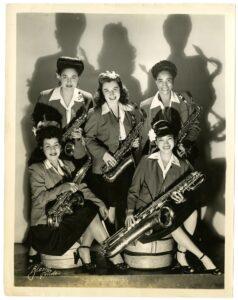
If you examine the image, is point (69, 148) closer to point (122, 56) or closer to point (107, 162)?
point (107, 162)

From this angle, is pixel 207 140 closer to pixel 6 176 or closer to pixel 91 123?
pixel 91 123

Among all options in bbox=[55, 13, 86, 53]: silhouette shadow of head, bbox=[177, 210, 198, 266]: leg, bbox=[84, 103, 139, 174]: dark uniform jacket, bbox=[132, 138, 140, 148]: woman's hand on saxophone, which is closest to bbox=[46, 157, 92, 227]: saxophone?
bbox=[84, 103, 139, 174]: dark uniform jacket

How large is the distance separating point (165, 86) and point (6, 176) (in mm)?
567

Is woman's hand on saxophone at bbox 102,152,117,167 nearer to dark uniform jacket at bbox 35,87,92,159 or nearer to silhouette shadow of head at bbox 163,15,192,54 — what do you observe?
dark uniform jacket at bbox 35,87,92,159

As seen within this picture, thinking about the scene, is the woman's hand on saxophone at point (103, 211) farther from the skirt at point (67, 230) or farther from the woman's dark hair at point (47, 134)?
the woman's dark hair at point (47, 134)

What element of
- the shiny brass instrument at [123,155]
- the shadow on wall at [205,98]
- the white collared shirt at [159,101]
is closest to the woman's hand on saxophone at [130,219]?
the shiny brass instrument at [123,155]

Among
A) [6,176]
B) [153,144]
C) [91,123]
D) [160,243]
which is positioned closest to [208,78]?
[153,144]

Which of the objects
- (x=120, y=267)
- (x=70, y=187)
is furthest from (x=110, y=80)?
(x=120, y=267)

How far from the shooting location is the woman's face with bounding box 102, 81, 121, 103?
1431mm

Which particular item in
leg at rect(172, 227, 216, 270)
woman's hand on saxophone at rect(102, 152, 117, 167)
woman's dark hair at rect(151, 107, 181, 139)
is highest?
woman's dark hair at rect(151, 107, 181, 139)

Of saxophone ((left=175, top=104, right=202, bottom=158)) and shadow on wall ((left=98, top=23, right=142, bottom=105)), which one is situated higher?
shadow on wall ((left=98, top=23, right=142, bottom=105))

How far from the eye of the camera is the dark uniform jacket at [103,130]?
1.43 metres

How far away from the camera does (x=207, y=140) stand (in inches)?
56.3

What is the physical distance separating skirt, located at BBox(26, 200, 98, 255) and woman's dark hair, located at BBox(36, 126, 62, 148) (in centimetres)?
22
